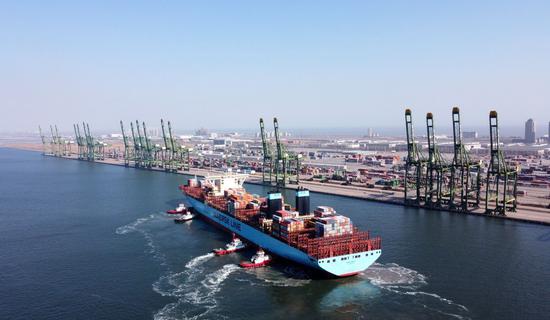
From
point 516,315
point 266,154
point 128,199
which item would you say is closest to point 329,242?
point 516,315

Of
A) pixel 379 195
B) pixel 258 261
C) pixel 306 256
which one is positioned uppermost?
pixel 306 256

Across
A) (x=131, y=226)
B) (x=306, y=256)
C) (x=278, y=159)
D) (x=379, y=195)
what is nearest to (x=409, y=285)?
(x=306, y=256)

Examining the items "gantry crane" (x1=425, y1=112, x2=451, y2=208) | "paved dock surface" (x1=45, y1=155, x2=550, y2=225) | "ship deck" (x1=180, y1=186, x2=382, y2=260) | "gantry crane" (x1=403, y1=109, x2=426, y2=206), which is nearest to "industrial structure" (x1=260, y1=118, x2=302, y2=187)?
"paved dock surface" (x1=45, y1=155, x2=550, y2=225)

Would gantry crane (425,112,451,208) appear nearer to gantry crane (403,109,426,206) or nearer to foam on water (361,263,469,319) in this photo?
gantry crane (403,109,426,206)

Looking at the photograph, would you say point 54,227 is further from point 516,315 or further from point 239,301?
point 516,315

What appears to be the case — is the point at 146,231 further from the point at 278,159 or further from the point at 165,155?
the point at 165,155

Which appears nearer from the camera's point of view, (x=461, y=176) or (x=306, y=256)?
(x=306, y=256)

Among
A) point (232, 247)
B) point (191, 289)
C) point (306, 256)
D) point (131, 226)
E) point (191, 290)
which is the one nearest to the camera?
point (191, 290)

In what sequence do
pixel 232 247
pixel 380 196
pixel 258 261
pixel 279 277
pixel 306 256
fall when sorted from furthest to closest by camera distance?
pixel 380 196
pixel 232 247
pixel 258 261
pixel 279 277
pixel 306 256
